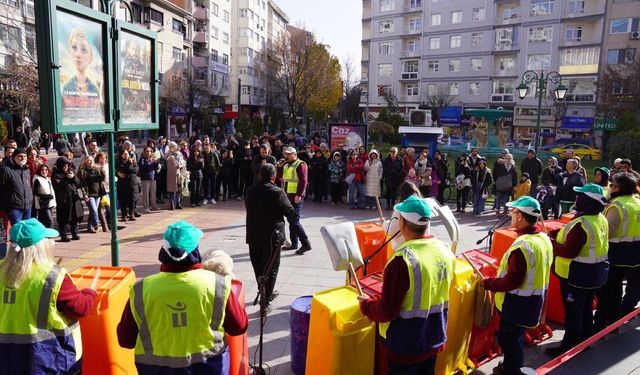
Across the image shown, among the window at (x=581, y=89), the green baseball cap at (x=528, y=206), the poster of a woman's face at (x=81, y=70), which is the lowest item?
the green baseball cap at (x=528, y=206)

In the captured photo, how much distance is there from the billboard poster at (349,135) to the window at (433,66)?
4095 cm

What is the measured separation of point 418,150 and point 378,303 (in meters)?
16.6

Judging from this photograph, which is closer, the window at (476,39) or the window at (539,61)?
the window at (539,61)

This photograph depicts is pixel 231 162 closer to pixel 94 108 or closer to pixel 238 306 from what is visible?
pixel 94 108

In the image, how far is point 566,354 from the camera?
15.4ft

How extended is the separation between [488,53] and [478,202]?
1640 inches

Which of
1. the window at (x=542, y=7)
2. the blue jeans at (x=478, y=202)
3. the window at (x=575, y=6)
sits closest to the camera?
the blue jeans at (x=478, y=202)

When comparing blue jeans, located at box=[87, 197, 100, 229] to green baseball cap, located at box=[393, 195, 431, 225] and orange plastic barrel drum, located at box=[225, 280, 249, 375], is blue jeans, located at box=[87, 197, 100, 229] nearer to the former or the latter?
orange plastic barrel drum, located at box=[225, 280, 249, 375]

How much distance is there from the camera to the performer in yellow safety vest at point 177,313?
2754 millimetres

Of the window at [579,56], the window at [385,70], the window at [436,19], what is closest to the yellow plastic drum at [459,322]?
the window at [579,56]

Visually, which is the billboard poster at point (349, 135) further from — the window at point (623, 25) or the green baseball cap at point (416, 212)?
the window at point (623, 25)

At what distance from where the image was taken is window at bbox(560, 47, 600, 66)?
4409 centimetres

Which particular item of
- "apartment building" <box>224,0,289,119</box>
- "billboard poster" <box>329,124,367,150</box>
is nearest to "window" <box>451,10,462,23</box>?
"apartment building" <box>224,0,289,119</box>

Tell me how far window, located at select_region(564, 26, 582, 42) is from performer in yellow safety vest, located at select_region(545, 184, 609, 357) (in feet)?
157
